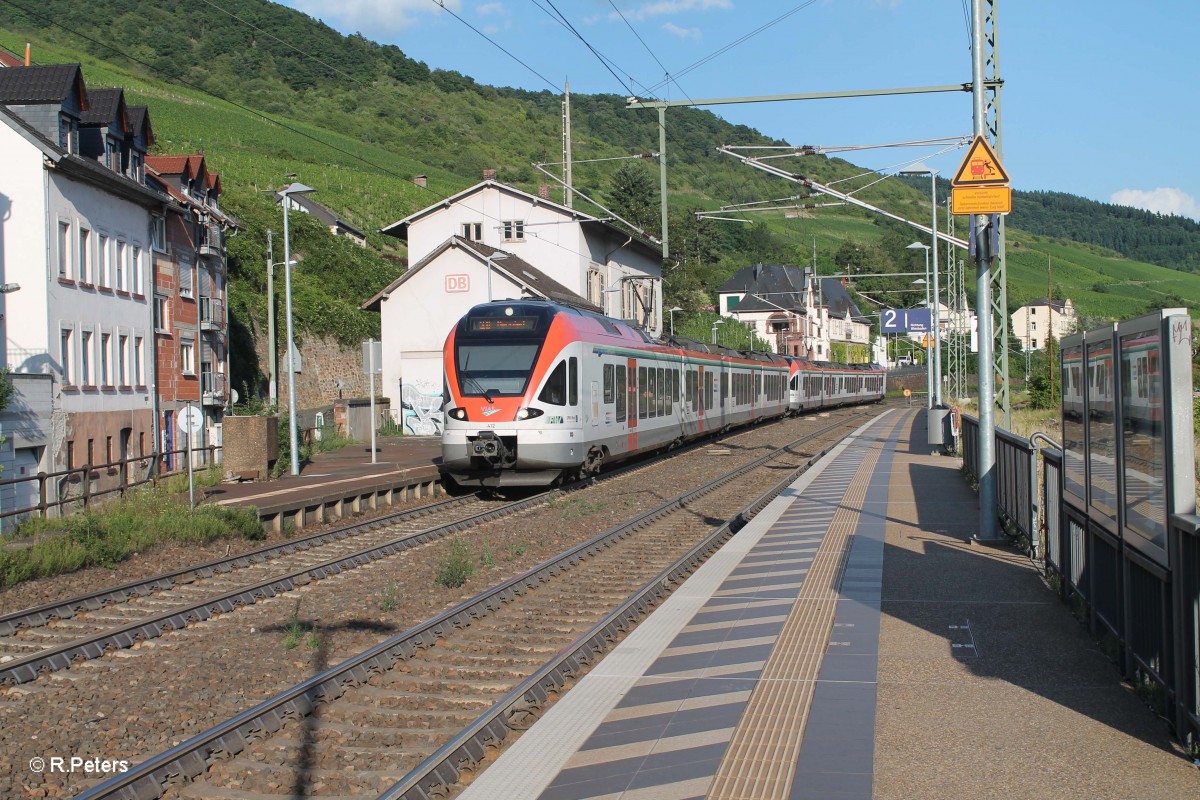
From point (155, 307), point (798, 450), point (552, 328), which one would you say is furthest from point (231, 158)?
point (552, 328)

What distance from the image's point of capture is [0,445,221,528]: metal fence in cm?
1658

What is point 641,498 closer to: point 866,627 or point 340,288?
point 866,627

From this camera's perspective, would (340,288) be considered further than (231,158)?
No

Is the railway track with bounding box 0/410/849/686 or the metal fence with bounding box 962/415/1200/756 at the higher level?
the metal fence with bounding box 962/415/1200/756

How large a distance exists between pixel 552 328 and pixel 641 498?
133 inches

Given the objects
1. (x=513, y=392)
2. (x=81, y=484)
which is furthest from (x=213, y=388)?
(x=513, y=392)

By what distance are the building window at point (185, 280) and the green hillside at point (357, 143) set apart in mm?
6687

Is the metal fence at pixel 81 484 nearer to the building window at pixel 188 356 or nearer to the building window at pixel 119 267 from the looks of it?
the building window at pixel 119 267

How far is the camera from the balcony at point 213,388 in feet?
128

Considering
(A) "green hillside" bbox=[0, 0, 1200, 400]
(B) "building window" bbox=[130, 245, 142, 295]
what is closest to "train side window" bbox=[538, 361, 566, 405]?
(B) "building window" bbox=[130, 245, 142, 295]

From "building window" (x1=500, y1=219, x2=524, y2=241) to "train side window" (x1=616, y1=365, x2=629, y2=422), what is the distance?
28760 millimetres

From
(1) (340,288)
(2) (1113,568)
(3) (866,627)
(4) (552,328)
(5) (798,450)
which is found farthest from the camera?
(1) (340,288)

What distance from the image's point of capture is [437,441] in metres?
37.8

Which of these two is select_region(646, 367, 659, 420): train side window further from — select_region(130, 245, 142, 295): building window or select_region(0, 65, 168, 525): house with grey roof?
select_region(130, 245, 142, 295): building window
